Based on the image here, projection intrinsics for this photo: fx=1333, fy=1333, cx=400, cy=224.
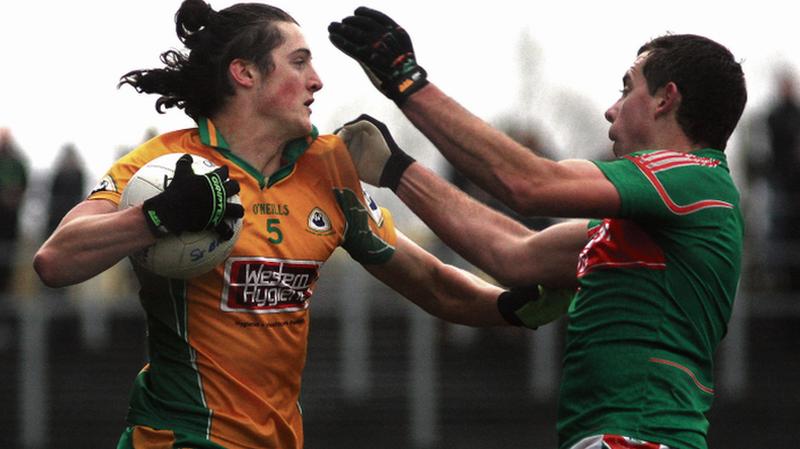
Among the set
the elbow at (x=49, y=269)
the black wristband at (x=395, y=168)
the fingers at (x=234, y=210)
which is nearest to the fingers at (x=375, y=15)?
the black wristband at (x=395, y=168)

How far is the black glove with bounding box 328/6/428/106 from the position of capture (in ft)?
14.6

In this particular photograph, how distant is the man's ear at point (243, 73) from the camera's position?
4.73 metres

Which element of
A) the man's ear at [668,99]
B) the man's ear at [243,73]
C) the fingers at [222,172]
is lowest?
the fingers at [222,172]

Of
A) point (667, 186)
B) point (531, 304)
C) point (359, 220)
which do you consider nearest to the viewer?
point (667, 186)

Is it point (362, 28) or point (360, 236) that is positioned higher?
point (362, 28)

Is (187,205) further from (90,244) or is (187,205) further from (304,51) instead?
(304,51)

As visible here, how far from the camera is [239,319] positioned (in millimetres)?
4508

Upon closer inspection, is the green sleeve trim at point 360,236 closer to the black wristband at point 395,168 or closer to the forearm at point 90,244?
the black wristband at point 395,168

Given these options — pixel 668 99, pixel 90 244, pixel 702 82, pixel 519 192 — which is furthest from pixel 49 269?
pixel 702 82


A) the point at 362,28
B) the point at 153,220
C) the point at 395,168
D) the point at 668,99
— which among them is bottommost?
the point at 153,220

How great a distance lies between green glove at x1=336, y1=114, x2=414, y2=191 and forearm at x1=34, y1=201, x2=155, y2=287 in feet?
3.23

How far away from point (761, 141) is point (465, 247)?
8204mm

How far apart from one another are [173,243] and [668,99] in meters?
1.76

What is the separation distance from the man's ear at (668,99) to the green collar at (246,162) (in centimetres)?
122
